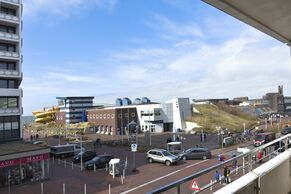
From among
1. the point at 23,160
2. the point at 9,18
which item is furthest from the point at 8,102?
the point at 9,18

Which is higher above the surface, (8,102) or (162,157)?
(8,102)

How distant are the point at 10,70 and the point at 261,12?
32.6m

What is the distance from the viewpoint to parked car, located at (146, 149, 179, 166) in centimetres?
3161

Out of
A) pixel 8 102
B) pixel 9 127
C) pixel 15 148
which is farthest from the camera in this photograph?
pixel 8 102

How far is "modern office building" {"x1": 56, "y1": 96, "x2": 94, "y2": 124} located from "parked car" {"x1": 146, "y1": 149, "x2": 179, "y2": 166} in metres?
64.6

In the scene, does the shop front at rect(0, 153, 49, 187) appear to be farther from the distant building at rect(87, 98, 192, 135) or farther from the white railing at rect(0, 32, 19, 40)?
the distant building at rect(87, 98, 192, 135)

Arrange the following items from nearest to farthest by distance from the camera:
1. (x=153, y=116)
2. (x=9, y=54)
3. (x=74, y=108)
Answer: (x=9, y=54), (x=153, y=116), (x=74, y=108)

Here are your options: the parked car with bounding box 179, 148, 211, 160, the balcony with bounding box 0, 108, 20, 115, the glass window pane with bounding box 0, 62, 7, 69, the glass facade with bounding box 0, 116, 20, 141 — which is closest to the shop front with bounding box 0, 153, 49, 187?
the glass facade with bounding box 0, 116, 20, 141

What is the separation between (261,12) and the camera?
5891 millimetres

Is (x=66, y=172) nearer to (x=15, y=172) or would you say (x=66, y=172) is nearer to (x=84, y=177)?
(x=84, y=177)

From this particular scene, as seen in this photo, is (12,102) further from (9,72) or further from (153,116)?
(153,116)

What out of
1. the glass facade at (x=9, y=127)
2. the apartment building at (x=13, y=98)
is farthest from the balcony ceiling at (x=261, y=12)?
the glass facade at (x=9, y=127)

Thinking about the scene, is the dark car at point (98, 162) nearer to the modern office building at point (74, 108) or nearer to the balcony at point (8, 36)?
the balcony at point (8, 36)

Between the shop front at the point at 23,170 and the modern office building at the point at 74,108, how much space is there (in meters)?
67.6
